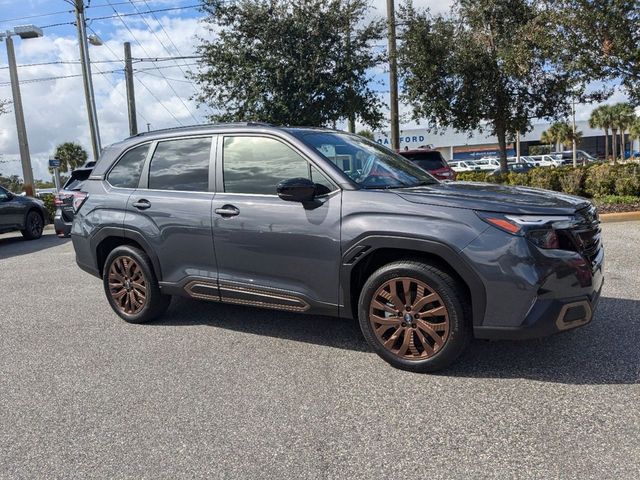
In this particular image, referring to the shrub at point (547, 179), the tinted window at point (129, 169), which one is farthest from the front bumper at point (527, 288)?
the shrub at point (547, 179)

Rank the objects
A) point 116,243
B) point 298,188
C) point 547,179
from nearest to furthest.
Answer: point 298,188
point 116,243
point 547,179

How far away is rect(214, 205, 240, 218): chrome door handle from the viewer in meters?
4.40

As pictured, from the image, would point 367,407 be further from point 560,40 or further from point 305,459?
point 560,40

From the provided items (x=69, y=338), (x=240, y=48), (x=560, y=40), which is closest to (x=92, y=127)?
(x=240, y=48)

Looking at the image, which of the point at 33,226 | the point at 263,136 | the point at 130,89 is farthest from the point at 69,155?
the point at 263,136

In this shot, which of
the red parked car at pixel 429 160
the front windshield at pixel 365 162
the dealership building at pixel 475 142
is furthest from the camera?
the dealership building at pixel 475 142

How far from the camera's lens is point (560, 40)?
Answer: 1203cm

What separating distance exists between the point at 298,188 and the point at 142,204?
1843 millimetres

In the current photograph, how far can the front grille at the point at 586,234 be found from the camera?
356 centimetres

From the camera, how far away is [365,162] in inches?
177

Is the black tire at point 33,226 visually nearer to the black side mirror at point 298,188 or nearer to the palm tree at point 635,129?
the black side mirror at point 298,188

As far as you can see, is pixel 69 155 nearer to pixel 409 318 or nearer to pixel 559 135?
pixel 559 135

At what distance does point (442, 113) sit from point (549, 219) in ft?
48.0

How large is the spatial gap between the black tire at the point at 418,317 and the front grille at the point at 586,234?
2.64ft
